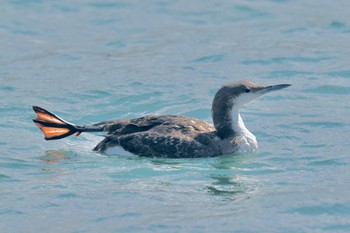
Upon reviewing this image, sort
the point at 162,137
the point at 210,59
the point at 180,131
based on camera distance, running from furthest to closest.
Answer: the point at 210,59 → the point at 180,131 → the point at 162,137

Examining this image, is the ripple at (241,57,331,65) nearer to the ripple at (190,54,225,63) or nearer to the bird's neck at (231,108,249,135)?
the ripple at (190,54,225,63)

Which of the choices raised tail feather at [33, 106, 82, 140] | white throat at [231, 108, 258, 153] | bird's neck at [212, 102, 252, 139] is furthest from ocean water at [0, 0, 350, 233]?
bird's neck at [212, 102, 252, 139]

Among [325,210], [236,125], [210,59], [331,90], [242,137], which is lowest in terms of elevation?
[325,210]

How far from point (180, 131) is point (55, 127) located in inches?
57.9

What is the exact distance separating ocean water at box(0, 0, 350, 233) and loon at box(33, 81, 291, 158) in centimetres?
14

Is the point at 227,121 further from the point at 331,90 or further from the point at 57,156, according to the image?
the point at 331,90

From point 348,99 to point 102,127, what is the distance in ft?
13.3

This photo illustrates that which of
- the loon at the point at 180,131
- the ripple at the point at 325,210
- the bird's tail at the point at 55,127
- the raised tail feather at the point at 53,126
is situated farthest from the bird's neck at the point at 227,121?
the ripple at the point at 325,210

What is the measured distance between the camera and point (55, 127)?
39.1 ft

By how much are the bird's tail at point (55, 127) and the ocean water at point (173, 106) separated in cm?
24

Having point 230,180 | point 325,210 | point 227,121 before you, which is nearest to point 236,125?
point 227,121

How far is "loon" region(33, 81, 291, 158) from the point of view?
11.5m

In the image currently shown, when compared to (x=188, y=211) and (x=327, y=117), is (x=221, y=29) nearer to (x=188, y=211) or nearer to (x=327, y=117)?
(x=327, y=117)

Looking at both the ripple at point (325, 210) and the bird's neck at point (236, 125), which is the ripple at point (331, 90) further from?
the ripple at point (325, 210)
